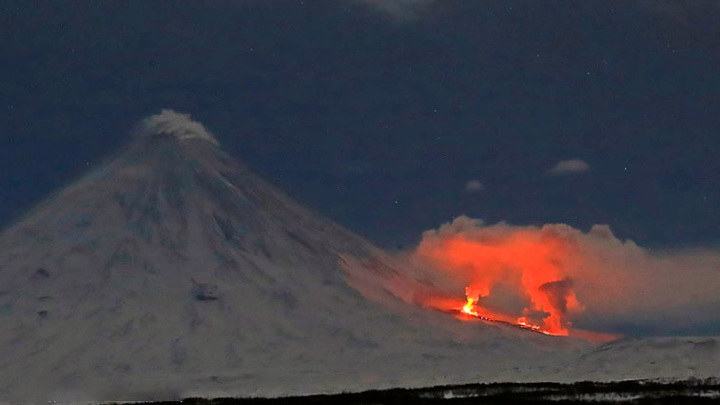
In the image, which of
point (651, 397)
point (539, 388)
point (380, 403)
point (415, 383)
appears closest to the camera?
point (651, 397)

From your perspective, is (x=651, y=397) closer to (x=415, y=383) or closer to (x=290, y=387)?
(x=415, y=383)

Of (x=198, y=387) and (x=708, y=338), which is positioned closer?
(x=708, y=338)

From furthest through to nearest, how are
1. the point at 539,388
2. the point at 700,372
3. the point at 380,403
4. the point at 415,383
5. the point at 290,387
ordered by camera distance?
the point at 290,387 < the point at 415,383 < the point at 700,372 < the point at 539,388 < the point at 380,403

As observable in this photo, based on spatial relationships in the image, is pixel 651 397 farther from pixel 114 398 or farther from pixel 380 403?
pixel 114 398

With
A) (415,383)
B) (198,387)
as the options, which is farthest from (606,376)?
(198,387)

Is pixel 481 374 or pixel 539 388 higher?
pixel 481 374

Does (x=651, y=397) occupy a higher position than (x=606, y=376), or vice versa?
(x=606, y=376)

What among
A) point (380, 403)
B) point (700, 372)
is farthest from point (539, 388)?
point (700, 372)

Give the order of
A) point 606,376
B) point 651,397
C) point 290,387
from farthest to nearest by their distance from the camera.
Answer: point 290,387, point 606,376, point 651,397

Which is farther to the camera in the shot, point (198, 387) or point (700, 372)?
point (198, 387)
